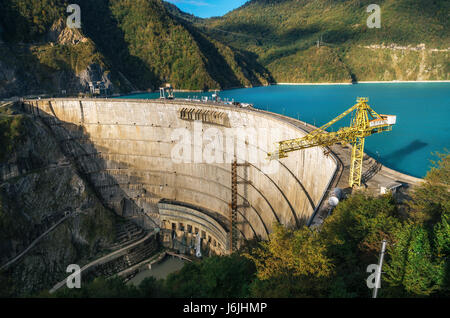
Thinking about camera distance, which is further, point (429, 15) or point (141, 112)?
point (429, 15)

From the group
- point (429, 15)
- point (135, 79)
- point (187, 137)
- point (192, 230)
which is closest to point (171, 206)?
point (192, 230)

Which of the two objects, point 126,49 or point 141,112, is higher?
point 126,49

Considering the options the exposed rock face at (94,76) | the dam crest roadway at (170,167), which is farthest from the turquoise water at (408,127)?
the exposed rock face at (94,76)

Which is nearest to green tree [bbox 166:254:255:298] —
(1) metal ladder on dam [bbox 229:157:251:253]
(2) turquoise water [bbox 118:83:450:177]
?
(1) metal ladder on dam [bbox 229:157:251:253]

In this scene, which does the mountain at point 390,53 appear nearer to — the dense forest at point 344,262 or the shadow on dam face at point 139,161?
the shadow on dam face at point 139,161

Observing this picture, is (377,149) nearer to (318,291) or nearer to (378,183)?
(378,183)

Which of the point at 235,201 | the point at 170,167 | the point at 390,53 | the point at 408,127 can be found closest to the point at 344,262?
the point at 235,201
